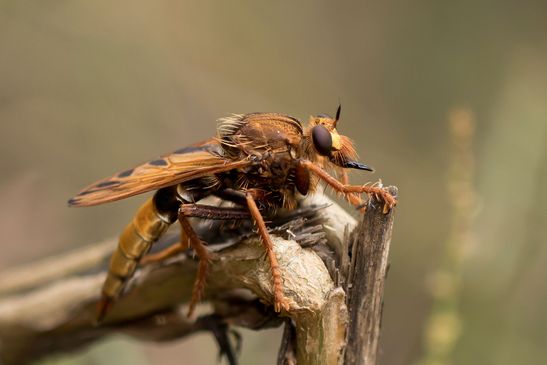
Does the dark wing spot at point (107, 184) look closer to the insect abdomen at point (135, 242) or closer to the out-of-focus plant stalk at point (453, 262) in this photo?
the insect abdomen at point (135, 242)

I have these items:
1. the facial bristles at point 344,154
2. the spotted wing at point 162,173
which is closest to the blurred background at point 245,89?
the spotted wing at point 162,173

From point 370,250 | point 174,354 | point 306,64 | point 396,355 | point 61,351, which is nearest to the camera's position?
point 370,250

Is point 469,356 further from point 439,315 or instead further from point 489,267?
point 439,315

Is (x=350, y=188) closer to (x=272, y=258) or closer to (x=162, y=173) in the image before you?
(x=272, y=258)

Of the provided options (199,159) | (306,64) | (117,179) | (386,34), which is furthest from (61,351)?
(386,34)

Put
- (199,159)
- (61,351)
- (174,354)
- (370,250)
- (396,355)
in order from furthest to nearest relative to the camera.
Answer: (174,354), (396,355), (61,351), (199,159), (370,250)

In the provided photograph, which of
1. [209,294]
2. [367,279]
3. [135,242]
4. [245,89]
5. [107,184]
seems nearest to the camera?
[367,279]

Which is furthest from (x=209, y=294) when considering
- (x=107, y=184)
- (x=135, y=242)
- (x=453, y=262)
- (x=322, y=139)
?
(x=453, y=262)
